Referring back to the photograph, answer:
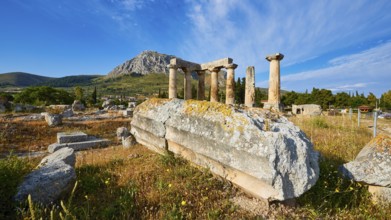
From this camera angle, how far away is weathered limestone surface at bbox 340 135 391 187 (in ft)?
10.1

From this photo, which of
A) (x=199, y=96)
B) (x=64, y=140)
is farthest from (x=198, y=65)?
(x=64, y=140)

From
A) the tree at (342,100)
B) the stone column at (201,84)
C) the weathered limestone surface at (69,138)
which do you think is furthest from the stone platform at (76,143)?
the tree at (342,100)

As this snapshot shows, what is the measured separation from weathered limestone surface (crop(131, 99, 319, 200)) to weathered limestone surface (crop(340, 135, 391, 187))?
113cm

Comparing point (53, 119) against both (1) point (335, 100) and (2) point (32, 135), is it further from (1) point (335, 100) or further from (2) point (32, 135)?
(1) point (335, 100)

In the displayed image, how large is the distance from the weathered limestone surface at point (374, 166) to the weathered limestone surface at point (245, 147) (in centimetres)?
113

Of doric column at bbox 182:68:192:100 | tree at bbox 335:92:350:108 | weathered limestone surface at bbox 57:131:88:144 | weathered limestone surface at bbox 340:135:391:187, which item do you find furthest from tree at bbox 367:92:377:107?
weathered limestone surface at bbox 57:131:88:144

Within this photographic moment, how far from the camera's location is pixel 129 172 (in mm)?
3795

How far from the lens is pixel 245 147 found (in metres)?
3.03

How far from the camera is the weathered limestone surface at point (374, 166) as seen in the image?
308 centimetres

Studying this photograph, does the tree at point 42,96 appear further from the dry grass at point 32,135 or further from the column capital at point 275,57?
the column capital at point 275,57

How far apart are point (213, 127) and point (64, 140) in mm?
7693

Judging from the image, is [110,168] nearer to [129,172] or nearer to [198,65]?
[129,172]

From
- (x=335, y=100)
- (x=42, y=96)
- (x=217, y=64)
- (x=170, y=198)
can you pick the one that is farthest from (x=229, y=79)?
(x=335, y=100)

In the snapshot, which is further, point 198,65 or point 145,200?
point 198,65
